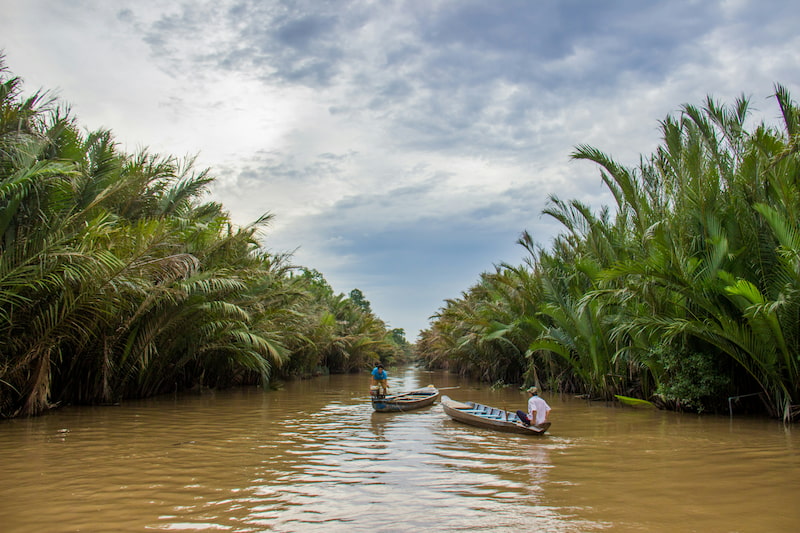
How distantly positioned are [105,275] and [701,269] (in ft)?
39.6

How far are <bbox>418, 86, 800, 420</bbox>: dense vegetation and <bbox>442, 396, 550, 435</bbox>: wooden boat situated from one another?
322 cm

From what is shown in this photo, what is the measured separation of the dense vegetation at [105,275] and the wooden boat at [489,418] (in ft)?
19.0

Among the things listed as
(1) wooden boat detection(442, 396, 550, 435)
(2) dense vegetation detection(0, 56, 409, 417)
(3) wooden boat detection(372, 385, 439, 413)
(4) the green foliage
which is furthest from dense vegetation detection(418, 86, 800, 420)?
(2) dense vegetation detection(0, 56, 409, 417)

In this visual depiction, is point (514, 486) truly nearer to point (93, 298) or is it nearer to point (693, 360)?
point (693, 360)

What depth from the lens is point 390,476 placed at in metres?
7.26

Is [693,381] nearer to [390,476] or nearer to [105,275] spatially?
[390,476]

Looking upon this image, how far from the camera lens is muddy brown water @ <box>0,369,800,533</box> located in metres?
5.38

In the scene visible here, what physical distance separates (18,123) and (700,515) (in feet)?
39.0

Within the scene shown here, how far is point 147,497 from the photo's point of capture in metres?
6.12

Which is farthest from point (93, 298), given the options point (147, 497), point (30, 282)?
point (147, 497)

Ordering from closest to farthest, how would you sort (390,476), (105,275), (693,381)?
(390,476), (105,275), (693,381)

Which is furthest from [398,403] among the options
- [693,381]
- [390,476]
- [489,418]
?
[390,476]

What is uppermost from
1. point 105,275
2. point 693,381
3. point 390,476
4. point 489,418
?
point 105,275

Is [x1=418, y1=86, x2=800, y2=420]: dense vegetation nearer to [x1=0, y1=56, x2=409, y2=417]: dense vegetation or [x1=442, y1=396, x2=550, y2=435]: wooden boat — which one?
[x1=442, y1=396, x2=550, y2=435]: wooden boat
